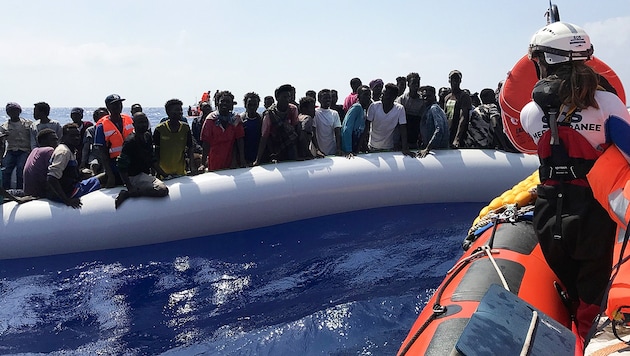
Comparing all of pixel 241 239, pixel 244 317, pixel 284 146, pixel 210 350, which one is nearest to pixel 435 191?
pixel 284 146

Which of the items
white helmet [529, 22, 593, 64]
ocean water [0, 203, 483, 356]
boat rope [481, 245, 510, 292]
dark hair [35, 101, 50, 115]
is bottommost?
ocean water [0, 203, 483, 356]

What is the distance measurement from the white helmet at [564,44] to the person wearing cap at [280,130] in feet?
12.1

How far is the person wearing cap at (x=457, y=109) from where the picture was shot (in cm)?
637

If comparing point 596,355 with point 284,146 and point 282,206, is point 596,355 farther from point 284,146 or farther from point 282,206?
point 284,146

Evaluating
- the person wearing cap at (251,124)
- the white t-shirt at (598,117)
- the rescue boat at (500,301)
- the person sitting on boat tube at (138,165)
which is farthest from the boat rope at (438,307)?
the person wearing cap at (251,124)

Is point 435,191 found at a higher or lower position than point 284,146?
lower

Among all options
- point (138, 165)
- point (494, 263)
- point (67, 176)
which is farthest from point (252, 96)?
point (494, 263)

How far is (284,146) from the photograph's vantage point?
5.79 m

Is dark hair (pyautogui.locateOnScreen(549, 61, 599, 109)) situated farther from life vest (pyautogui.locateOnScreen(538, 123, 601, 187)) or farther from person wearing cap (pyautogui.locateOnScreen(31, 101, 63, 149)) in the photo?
person wearing cap (pyautogui.locateOnScreen(31, 101, 63, 149))

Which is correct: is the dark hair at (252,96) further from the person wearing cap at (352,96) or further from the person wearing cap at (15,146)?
the person wearing cap at (15,146)

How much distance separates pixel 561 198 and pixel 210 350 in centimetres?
221

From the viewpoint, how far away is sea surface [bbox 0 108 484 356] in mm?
3270

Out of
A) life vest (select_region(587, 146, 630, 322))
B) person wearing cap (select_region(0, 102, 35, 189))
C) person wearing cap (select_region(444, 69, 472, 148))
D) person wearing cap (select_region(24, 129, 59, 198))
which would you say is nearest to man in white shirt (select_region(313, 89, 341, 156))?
person wearing cap (select_region(444, 69, 472, 148))

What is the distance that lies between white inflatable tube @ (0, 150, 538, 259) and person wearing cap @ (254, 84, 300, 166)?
0.79 ft
